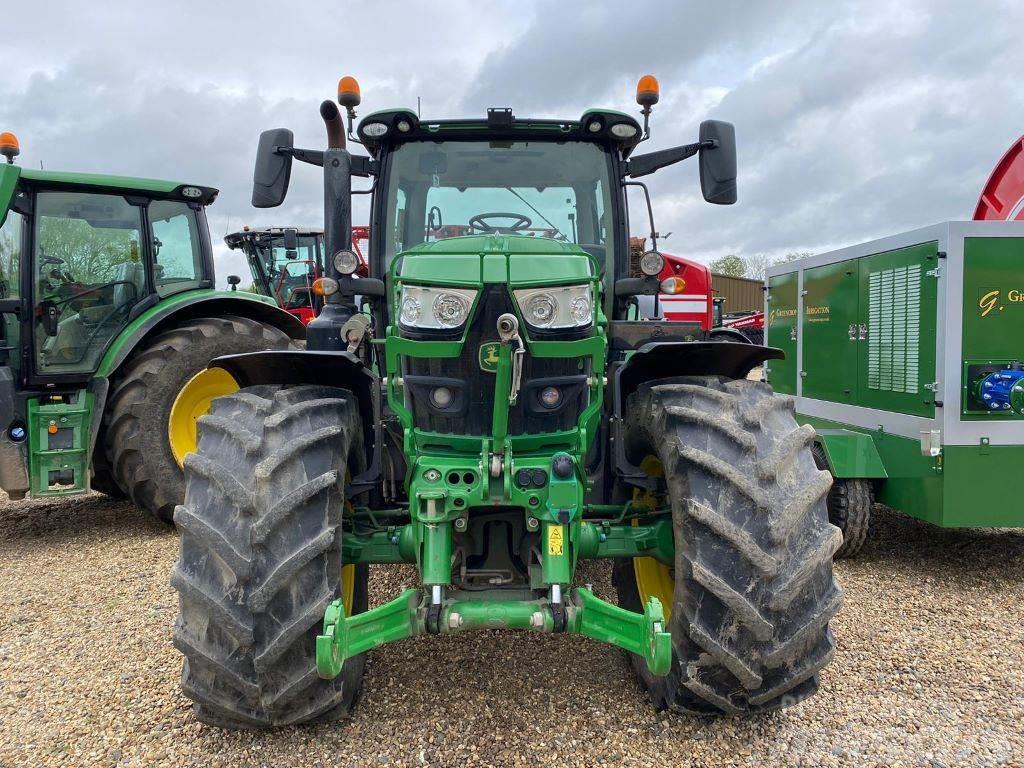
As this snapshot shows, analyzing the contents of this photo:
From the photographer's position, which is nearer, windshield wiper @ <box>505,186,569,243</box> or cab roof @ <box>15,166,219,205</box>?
windshield wiper @ <box>505,186,569,243</box>

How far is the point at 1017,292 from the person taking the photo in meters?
4.07

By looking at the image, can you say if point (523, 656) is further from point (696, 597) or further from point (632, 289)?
point (632, 289)

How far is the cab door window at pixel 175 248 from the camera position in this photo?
5.73 metres

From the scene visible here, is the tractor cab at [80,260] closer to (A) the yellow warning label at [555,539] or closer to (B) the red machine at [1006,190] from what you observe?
(A) the yellow warning label at [555,539]

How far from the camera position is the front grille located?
101 inches

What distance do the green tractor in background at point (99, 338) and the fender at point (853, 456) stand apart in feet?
13.6

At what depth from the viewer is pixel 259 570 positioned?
2.20 meters

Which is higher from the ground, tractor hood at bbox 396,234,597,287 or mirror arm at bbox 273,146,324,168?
mirror arm at bbox 273,146,324,168

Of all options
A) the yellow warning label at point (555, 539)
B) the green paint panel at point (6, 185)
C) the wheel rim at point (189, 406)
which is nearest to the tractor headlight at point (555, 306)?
the yellow warning label at point (555, 539)

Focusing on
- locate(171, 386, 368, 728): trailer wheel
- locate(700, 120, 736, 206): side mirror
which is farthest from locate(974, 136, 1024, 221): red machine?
locate(171, 386, 368, 728): trailer wheel

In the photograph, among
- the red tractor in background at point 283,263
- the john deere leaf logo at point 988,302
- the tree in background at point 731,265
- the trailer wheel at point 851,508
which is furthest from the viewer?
the tree in background at point 731,265

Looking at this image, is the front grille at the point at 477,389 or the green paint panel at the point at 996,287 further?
the green paint panel at the point at 996,287

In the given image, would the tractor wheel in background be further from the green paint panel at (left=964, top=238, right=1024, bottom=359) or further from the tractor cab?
the green paint panel at (left=964, top=238, right=1024, bottom=359)

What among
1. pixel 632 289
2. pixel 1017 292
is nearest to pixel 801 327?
pixel 1017 292
